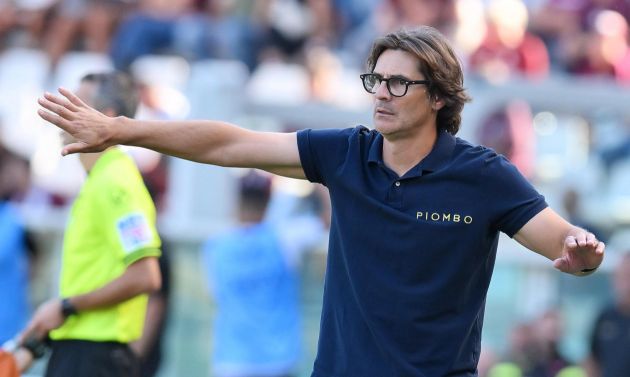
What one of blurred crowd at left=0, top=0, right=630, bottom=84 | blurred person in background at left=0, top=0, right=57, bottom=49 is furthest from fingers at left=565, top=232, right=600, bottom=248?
blurred person in background at left=0, top=0, right=57, bottom=49

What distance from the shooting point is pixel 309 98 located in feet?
40.7

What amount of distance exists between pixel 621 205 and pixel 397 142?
6161 millimetres

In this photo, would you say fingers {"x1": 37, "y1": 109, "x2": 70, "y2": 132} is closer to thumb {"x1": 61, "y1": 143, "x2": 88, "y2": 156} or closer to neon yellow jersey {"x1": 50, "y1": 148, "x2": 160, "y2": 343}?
thumb {"x1": 61, "y1": 143, "x2": 88, "y2": 156}

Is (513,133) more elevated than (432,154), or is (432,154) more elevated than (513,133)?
(432,154)

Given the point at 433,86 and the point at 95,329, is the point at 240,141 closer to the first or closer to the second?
the point at 433,86

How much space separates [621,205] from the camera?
34.8 feet

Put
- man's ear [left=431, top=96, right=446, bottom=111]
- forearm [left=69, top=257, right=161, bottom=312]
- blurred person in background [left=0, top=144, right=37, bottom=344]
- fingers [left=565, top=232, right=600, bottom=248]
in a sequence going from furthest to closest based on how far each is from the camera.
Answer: blurred person in background [left=0, top=144, right=37, bottom=344] < forearm [left=69, top=257, right=161, bottom=312] < man's ear [left=431, top=96, right=446, bottom=111] < fingers [left=565, top=232, right=600, bottom=248]

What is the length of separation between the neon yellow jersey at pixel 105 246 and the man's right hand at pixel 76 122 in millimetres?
1286

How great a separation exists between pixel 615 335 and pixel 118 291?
151 inches

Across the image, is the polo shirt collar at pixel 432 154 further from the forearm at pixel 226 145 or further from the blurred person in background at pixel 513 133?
the blurred person in background at pixel 513 133

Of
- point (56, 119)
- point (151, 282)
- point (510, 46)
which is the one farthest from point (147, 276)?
point (510, 46)

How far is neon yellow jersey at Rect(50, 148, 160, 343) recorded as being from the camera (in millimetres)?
5840

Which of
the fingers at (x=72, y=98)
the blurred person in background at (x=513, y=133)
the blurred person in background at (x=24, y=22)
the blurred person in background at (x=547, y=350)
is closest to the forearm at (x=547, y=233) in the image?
the fingers at (x=72, y=98)

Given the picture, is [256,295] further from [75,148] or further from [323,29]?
[323,29]
